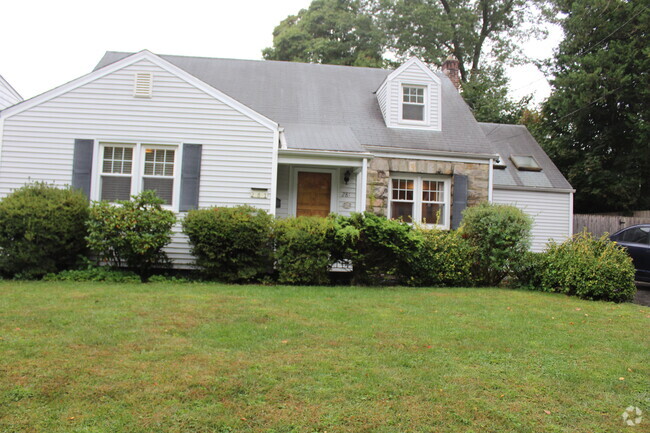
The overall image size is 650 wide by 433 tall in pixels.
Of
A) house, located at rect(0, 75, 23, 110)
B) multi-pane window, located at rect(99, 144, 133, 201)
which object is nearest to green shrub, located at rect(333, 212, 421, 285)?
multi-pane window, located at rect(99, 144, 133, 201)

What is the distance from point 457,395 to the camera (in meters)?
3.24

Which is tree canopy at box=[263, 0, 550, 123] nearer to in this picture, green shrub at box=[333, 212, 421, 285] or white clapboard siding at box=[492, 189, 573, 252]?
white clapboard siding at box=[492, 189, 573, 252]

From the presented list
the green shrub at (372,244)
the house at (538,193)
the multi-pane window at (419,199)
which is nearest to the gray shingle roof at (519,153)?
the house at (538,193)

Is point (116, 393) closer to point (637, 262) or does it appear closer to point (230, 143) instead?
point (230, 143)

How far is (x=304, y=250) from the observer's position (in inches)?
329

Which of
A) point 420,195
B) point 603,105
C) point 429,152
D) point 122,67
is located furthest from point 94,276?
point 603,105

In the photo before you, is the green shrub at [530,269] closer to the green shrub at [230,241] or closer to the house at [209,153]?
the house at [209,153]

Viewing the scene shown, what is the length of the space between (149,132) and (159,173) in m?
0.85

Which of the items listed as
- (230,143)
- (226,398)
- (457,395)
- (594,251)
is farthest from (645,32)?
(226,398)

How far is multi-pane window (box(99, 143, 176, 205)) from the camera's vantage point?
931 centimetres

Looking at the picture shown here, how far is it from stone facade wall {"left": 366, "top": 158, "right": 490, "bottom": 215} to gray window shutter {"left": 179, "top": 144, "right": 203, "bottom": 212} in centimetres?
425

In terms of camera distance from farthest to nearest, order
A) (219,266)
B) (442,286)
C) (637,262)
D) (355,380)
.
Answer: (637,262)
(442,286)
(219,266)
(355,380)

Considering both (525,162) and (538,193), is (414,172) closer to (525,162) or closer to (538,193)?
(538,193)

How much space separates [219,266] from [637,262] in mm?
8953
